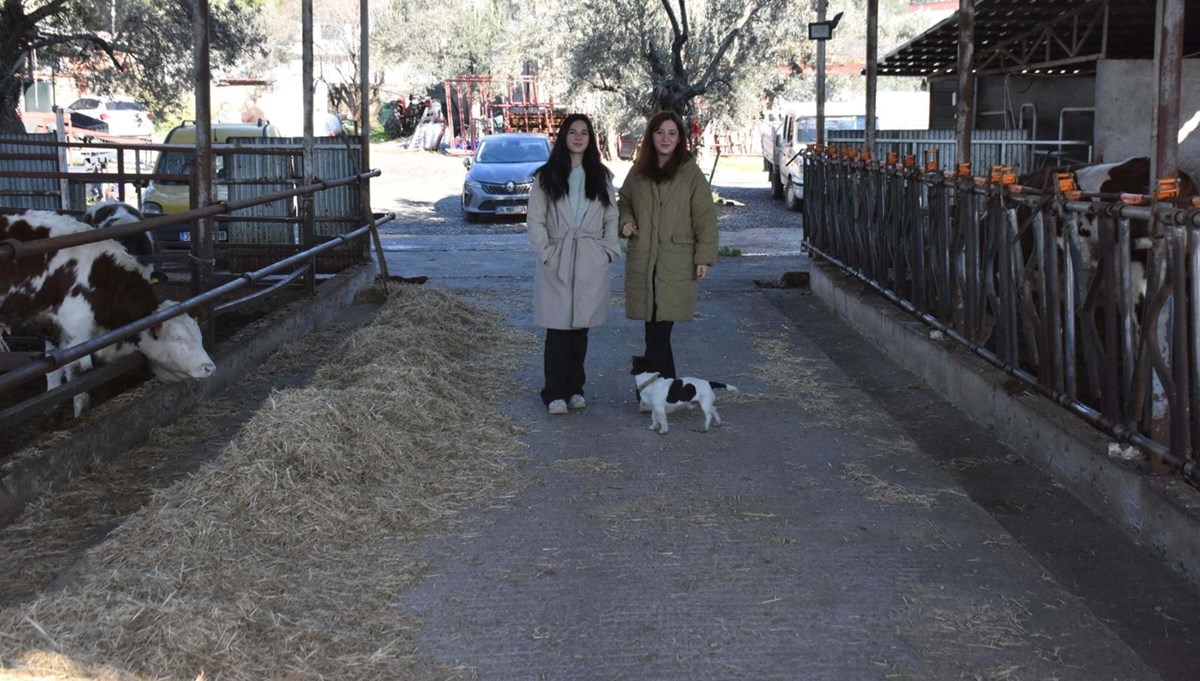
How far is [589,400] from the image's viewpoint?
7.98 metres

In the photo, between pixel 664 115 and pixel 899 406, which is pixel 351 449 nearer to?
pixel 664 115

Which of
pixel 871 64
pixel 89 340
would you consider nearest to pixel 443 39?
pixel 871 64

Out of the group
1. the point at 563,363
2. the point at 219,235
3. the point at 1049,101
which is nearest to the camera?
the point at 563,363

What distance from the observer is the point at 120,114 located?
131 ft

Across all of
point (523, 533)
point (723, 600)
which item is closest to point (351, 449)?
point (523, 533)

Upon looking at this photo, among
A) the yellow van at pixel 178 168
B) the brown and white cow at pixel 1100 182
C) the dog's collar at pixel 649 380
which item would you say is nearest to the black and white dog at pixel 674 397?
the dog's collar at pixel 649 380

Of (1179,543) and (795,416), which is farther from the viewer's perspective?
(795,416)

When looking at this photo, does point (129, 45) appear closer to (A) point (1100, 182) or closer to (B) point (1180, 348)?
(A) point (1100, 182)

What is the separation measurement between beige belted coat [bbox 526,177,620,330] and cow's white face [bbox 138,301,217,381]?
1967 millimetres

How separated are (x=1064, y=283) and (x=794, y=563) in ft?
7.71

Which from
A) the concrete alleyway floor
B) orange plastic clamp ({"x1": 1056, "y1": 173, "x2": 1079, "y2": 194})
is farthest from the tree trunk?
orange plastic clamp ({"x1": 1056, "y1": 173, "x2": 1079, "y2": 194})

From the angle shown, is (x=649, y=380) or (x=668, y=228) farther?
(x=668, y=228)

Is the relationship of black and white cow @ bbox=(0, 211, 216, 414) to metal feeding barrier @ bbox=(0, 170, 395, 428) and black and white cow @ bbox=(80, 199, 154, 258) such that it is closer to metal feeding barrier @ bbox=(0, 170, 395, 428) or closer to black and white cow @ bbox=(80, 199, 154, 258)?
metal feeding barrier @ bbox=(0, 170, 395, 428)

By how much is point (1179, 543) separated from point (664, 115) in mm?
3795
